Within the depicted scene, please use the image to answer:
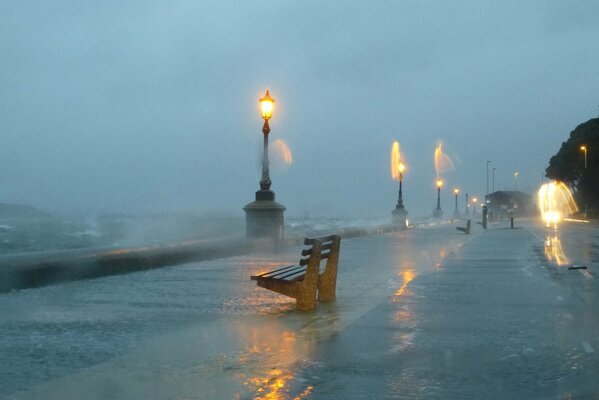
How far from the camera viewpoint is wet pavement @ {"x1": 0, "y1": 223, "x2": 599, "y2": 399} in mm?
6234

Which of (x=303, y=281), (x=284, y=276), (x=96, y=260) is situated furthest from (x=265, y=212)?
(x=303, y=281)

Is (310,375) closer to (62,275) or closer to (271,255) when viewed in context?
(62,275)

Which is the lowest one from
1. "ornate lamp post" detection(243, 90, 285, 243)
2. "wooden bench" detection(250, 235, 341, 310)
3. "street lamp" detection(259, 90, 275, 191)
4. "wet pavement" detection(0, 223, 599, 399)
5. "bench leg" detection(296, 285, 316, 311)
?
"wet pavement" detection(0, 223, 599, 399)

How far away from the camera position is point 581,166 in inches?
4193

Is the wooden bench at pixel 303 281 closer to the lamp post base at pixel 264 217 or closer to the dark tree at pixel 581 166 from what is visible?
the lamp post base at pixel 264 217

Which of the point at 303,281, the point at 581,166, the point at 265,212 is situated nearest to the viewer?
the point at 303,281

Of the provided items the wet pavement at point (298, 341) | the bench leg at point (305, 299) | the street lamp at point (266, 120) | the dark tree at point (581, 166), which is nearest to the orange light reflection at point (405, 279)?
the wet pavement at point (298, 341)

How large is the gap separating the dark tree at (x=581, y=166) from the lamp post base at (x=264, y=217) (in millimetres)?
83868

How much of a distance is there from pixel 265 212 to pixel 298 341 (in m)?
15.4

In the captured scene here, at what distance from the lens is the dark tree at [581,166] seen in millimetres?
100312

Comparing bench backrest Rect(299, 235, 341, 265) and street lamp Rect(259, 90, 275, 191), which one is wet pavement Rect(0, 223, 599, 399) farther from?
street lamp Rect(259, 90, 275, 191)

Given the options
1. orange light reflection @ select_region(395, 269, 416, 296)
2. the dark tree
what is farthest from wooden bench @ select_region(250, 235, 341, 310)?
the dark tree

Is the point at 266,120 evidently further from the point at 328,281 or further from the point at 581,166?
the point at 581,166

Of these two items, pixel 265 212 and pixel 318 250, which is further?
pixel 265 212
